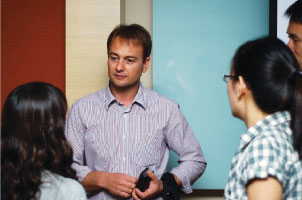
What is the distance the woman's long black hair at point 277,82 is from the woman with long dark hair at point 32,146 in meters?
Answer: 0.73

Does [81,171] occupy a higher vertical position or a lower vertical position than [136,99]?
lower

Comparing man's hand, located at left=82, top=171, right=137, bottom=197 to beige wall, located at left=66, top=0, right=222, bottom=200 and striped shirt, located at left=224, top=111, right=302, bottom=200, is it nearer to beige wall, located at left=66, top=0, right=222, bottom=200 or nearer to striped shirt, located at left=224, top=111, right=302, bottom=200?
striped shirt, located at left=224, top=111, right=302, bottom=200

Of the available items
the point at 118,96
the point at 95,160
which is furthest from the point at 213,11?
the point at 95,160

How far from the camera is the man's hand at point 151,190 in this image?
76.9 inches

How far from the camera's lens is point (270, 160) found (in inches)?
48.0

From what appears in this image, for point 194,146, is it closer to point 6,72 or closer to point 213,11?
point 213,11

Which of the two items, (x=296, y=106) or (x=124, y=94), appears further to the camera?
(x=124, y=94)

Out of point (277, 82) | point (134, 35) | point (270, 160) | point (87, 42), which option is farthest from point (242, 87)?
point (87, 42)

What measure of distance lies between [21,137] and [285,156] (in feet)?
3.03

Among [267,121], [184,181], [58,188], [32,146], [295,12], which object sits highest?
[295,12]

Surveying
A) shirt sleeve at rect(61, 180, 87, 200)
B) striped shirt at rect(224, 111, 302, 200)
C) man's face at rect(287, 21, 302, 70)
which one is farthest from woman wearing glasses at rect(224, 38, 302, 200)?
man's face at rect(287, 21, 302, 70)

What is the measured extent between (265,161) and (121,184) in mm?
951

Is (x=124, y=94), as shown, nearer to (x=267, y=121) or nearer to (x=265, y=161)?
(x=267, y=121)

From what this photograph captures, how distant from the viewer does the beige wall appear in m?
2.69
